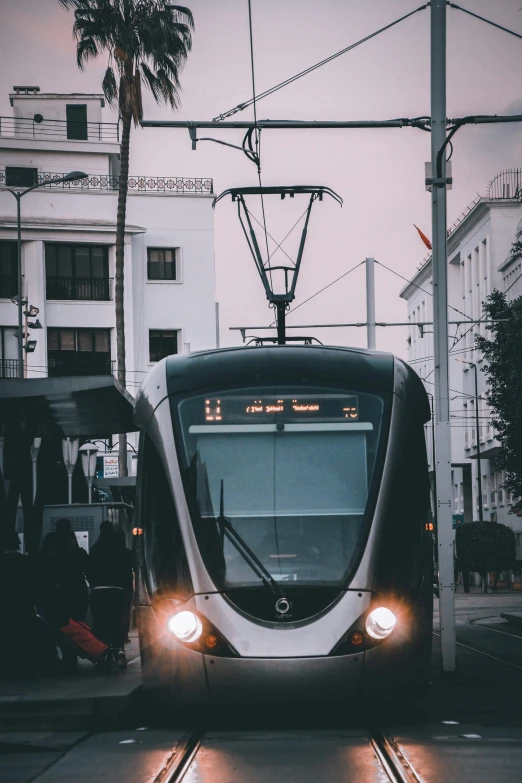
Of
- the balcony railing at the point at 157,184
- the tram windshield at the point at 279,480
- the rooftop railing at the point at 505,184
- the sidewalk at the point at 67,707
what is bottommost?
the sidewalk at the point at 67,707

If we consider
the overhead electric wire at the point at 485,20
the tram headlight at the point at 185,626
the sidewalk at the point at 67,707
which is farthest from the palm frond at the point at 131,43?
the tram headlight at the point at 185,626

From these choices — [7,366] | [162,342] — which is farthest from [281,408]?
[162,342]

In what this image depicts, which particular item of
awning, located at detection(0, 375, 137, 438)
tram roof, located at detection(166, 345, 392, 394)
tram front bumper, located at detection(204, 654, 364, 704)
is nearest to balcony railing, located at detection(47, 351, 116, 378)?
awning, located at detection(0, 375, 137, 438)

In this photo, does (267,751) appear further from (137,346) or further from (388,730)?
(137,346)

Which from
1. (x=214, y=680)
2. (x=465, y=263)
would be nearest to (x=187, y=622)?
(x=214, y=680)

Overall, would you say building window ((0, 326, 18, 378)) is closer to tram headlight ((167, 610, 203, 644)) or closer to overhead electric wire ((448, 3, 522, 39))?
overhead electric wire ((448, 3, 522, 39))

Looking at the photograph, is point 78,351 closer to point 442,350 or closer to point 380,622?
point 442,350

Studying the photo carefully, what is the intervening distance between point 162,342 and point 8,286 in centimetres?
656

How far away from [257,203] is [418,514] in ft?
68.3

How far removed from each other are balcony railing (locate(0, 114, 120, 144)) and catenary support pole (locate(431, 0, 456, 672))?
1931 inches

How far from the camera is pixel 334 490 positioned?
1160 cm

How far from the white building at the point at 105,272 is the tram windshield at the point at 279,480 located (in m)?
45.6

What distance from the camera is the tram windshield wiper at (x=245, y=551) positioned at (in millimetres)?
11125

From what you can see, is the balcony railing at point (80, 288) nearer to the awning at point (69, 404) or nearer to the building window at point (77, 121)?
the building window at point (77, 121)
